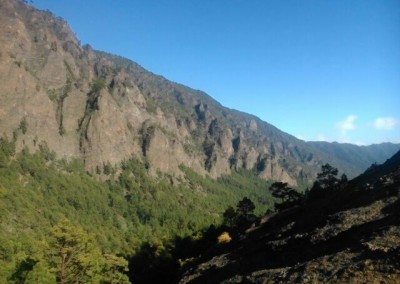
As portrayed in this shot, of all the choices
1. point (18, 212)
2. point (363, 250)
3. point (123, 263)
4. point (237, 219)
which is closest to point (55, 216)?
point (18, 212)

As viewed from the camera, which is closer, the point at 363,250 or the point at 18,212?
the point at 363,250

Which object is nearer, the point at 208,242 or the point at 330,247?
the point at 330,247

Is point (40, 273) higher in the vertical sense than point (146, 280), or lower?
higher

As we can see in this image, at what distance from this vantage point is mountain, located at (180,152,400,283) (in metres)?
35.4

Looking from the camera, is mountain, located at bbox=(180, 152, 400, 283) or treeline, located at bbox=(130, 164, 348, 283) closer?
mountain, located at bbox=(180, 152, 400, 283)

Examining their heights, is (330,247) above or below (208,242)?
above

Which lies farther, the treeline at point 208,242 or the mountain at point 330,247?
the treeline at point 208,242

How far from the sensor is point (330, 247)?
44.3m

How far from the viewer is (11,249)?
6359cm

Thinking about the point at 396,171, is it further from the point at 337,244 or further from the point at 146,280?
the point at 146,280

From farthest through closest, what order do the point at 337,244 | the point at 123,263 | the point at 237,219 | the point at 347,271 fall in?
the point at 237,219, the point at 123,263, the point at 337,244, the point at 347,271

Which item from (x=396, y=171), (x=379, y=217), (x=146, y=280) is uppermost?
(x=396, y=171)

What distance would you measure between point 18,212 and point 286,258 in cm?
14545

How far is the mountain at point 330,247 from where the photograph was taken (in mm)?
35406
